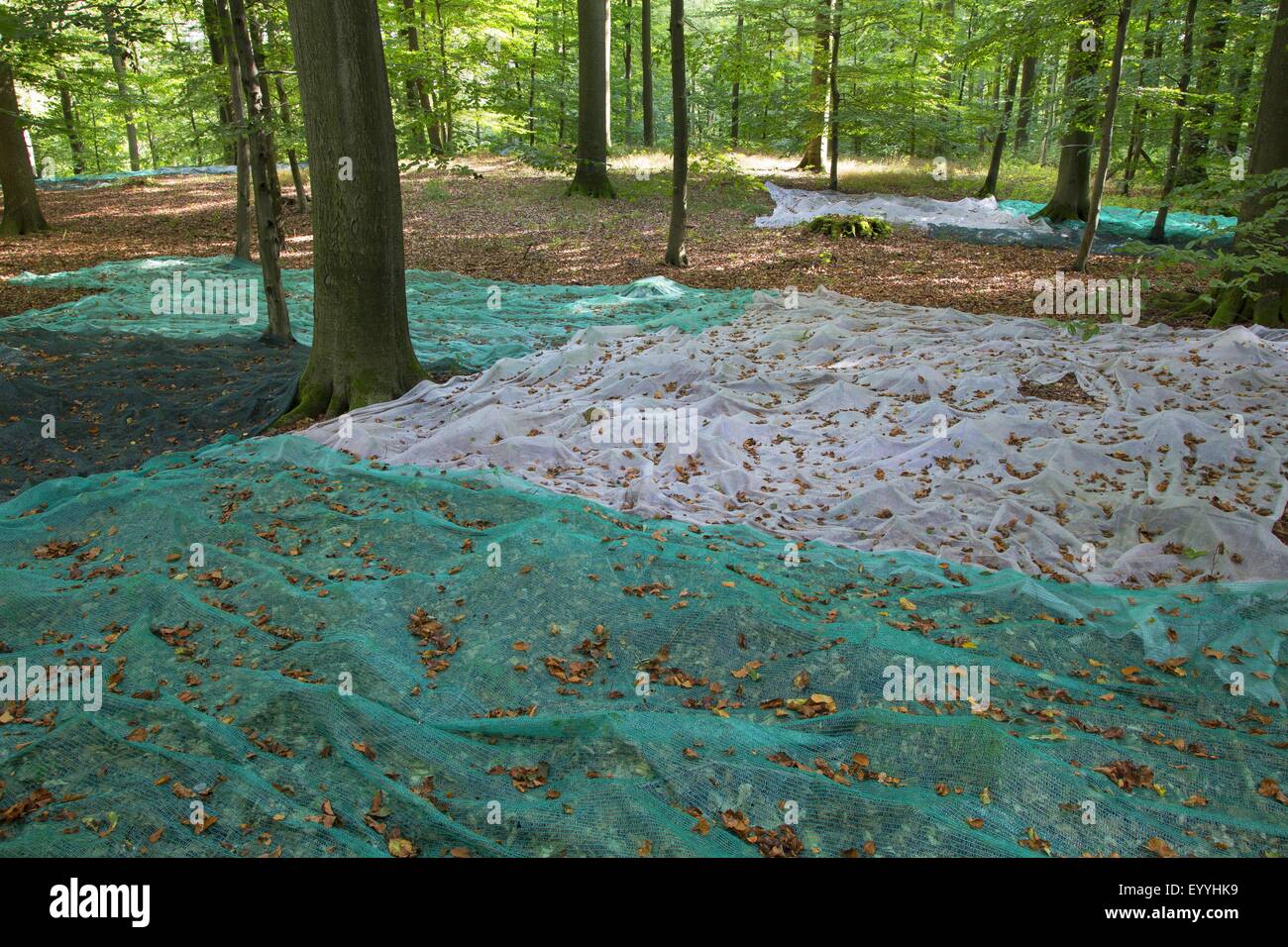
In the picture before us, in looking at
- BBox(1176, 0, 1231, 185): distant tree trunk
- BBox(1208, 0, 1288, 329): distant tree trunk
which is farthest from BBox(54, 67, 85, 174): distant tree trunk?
BBox(1176, 0, 1231, 185): distant tree trunk

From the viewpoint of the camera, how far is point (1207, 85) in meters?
12.6

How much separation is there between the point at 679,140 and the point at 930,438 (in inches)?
292

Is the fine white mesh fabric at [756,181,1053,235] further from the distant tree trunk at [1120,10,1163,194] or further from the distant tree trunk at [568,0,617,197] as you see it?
the distant tree trunk at [568,0,617,197]

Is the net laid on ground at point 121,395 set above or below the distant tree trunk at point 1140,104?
below

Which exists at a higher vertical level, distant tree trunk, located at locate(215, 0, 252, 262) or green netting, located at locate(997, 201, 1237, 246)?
distant tree trunk, located at locate(215, 0, 252, 262)

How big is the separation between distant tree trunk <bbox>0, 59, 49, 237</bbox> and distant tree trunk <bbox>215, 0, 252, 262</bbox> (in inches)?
134

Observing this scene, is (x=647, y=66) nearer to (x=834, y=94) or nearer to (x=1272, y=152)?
(x=834, y=94)

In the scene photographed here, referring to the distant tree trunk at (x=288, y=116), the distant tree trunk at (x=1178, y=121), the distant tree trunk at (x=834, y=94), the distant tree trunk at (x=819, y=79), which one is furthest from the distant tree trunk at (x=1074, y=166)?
the distant tree trunk at (x=288, y=116)

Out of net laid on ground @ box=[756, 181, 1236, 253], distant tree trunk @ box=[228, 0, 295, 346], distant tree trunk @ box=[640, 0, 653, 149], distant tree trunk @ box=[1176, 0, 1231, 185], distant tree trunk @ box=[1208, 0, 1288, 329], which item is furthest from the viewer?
distant tree trunk @ box=[640, 0, 653, 149]

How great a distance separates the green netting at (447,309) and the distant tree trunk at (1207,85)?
24.6ft

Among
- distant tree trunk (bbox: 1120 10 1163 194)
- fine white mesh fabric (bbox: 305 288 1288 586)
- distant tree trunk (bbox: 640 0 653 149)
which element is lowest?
fine white mesh fabric (bbox: 305 288 1288 586)

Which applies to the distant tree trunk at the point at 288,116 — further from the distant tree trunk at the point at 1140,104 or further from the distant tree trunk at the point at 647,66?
the distant tree trunk at the point at 1140,104

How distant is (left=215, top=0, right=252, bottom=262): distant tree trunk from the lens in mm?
8352

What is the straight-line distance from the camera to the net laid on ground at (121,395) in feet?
20.2
